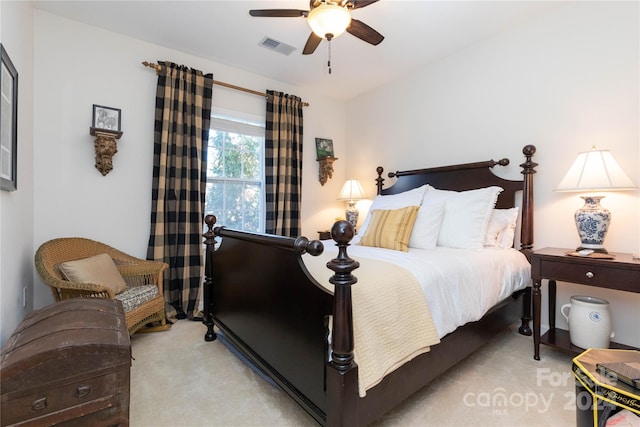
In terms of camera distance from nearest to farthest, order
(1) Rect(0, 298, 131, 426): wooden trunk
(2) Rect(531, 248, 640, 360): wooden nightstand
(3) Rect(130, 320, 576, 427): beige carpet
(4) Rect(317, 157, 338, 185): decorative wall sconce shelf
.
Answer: (1) Rect(0, 298, 131, 426): wooden trunk < (3) Rect(130, 320, 576, 427): beige carpet < (2) Rect(531, 248, 640, 360): wooden nightstand < (4) Rect(317, 157, 338, 185): decorative wall sconce shelf

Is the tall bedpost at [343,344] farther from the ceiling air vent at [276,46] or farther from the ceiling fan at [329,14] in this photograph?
the ceiling air vent at [276,46]

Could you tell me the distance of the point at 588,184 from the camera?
2023 millimetres

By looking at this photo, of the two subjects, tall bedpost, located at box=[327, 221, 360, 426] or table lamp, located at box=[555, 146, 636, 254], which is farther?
table lamp, located at box=[555, 146, 636, 254]

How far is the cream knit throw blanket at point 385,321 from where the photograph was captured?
1291 mm

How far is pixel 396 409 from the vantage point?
161 cm

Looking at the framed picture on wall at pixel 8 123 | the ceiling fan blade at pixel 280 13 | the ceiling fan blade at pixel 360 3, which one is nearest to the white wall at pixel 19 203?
the framed picture on wall at pixel 8 123

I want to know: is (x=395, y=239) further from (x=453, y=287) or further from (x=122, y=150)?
(x=122, y=150)

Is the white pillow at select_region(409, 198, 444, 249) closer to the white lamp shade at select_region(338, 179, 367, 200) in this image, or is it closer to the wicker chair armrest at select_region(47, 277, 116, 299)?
the white lamp shade at select_region(338, 179, 367, 200)

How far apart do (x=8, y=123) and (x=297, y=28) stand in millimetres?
2183

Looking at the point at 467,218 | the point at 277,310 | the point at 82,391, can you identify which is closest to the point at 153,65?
the point at 277,310

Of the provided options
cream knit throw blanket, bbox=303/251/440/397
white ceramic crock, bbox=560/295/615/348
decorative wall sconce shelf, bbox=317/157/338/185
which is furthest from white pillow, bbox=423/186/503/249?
decorative wall sconce shelf, bbox=317/157/338/185

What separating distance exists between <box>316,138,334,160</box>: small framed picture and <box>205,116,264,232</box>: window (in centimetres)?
81

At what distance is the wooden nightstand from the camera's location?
1791mm

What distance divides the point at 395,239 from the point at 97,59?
3.05 metres
